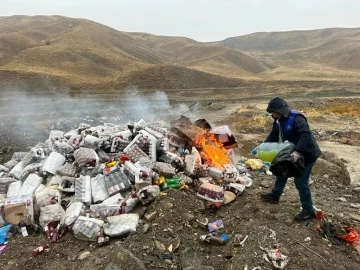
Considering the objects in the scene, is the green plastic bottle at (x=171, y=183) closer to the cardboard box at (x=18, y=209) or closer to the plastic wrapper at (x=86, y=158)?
the plastic wrapper at (x=86, y=158)

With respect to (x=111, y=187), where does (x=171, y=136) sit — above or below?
above

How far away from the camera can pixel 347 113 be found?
64.4ft

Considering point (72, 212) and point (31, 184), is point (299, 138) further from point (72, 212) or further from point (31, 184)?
point (31, 184)

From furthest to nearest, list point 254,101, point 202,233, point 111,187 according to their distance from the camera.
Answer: point 254,101 → point 111,187 → point 202,233

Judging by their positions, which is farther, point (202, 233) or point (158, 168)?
point (158, 168)

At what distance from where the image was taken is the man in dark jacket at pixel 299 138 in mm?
4355

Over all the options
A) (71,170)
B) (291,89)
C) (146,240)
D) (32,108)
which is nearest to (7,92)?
(32,108)

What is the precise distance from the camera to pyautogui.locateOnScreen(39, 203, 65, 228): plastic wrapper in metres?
4.93

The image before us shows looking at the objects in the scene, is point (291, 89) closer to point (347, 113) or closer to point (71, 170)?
point (347, 113)

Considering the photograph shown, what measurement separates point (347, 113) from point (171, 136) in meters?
16.5

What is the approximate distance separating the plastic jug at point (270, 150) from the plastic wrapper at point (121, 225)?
7.12 ft

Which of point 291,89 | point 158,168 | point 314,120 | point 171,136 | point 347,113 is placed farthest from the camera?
point 291,89

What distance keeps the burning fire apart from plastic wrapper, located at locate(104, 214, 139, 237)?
7.84ft

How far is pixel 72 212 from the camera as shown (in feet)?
16.1
